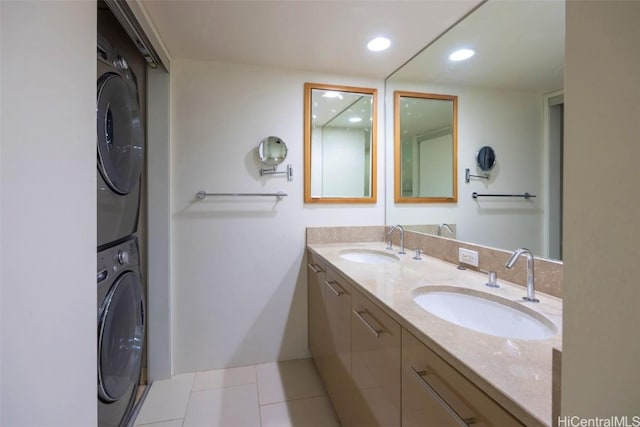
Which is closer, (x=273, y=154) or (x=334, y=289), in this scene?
(x=334, y=289)

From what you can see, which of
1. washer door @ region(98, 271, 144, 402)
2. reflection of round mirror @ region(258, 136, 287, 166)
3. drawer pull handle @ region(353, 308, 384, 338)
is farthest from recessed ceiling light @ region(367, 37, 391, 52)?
washer door @ region(98, 271, 144, 402)

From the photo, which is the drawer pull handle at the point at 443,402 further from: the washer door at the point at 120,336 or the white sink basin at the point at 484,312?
the washer door at the point at 120,336

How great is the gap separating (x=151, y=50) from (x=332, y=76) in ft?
4.13

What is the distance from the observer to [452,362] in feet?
2.28

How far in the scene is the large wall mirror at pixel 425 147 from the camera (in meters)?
1.88

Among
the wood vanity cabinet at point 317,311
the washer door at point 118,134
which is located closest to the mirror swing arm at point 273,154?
the wood vanity cabinet at point 317,311

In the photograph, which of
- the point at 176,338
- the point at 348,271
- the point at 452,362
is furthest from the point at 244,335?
the point at 452,362

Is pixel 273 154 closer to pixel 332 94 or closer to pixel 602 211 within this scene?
pixel 332 94

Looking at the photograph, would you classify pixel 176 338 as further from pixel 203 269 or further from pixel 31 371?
pixel 31 371

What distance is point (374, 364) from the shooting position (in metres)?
1.13

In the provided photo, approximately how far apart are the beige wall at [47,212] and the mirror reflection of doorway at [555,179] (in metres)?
1.61

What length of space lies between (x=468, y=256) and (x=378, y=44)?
1.42 metres

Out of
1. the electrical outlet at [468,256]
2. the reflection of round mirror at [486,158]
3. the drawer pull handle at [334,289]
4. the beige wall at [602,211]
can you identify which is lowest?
the drawer pull handle at [334,289]

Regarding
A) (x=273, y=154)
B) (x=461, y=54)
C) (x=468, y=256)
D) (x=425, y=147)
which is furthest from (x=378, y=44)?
(x=468, y=256)
